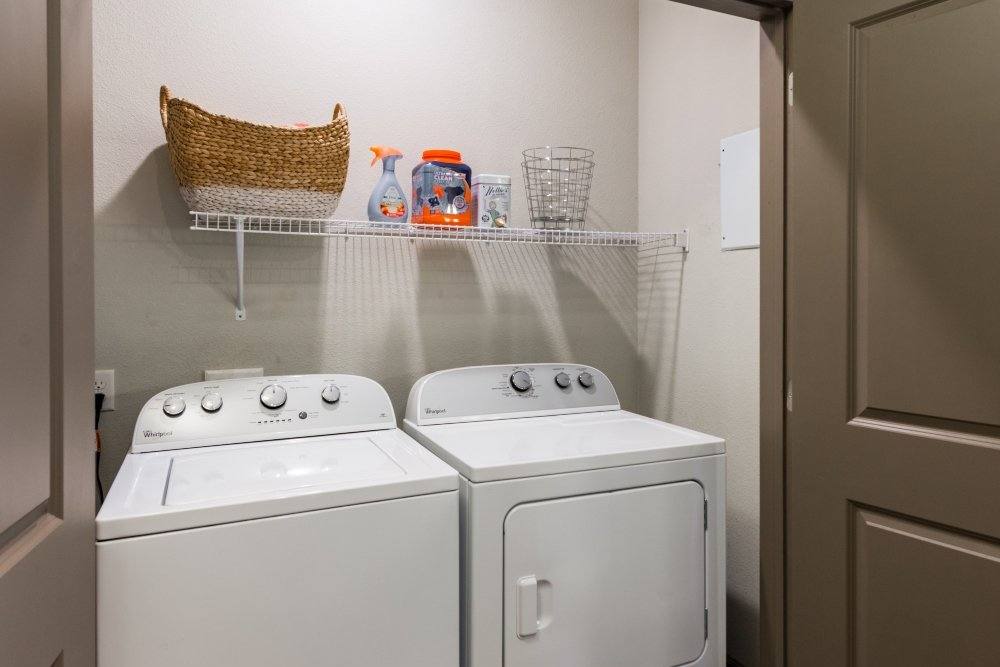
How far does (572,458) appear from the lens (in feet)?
4.84

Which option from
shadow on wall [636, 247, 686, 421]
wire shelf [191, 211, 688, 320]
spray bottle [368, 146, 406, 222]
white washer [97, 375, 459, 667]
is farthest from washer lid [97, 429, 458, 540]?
shadow on wall [636, 247, 686, 421]

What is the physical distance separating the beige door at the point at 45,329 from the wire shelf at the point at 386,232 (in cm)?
83

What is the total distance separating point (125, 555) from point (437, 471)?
58 cm

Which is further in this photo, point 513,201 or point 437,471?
point 513,201

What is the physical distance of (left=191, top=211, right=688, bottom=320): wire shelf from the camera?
1.75m

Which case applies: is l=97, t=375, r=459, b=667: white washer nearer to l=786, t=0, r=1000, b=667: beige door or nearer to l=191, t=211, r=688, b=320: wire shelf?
l=191, t=211, r=688, b=320: wire shelf

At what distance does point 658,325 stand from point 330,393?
1.22 m

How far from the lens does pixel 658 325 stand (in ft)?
7.72

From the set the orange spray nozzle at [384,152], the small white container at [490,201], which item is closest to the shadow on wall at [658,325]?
the small white container at [490,201]

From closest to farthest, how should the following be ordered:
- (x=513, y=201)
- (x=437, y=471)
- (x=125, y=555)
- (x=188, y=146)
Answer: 1. (x=125, y=555)
2. (x=437, y=471)
3. (x=188, y=146)
4. (x=513, y=201)

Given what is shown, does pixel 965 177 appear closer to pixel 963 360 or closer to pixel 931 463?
pixel 963 360

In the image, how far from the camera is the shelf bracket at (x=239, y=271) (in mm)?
1712

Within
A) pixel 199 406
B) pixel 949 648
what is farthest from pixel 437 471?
pixel 949 648

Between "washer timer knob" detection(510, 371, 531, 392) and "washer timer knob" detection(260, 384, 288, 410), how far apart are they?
67 centimetres
